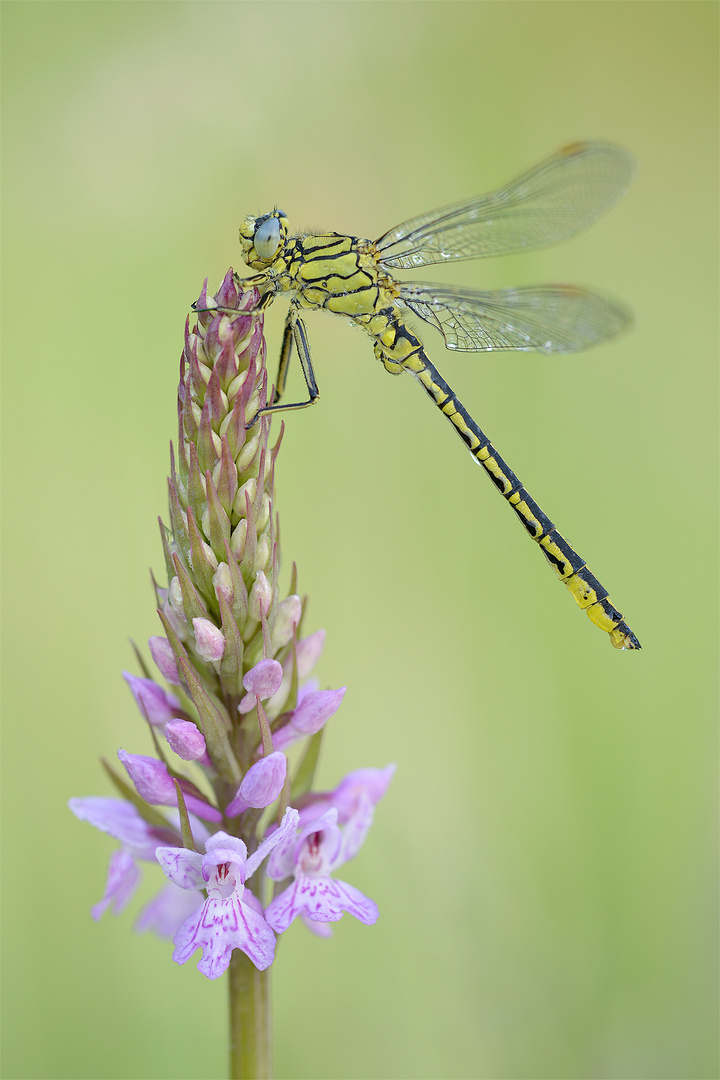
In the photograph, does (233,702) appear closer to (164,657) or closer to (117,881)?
(164,657)

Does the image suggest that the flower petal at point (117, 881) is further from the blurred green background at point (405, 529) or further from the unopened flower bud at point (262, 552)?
the blurred green background at point (405, 529)

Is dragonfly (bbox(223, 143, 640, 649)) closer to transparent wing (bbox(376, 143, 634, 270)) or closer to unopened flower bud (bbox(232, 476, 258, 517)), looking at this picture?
transparent wing (bbox(376, 143, 634, 270))

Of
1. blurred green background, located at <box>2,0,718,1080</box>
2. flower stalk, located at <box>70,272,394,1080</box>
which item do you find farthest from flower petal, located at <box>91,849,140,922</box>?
blurred green background, located at <box>2,0,718,1080</box>

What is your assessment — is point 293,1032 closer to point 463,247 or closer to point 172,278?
point 463,247

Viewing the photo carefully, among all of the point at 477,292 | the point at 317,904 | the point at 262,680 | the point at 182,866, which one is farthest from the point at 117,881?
the point at 477,292

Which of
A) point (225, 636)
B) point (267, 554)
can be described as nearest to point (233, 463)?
point (267, 554)
